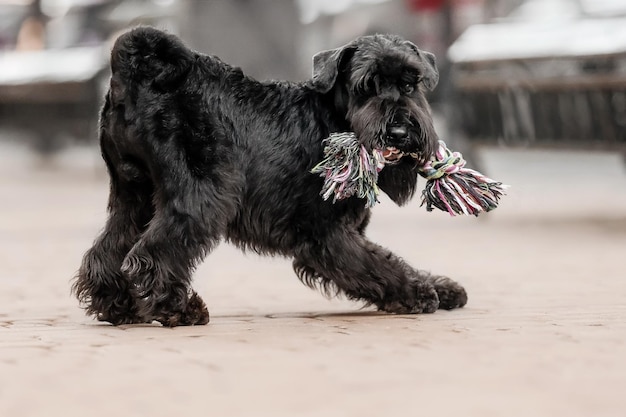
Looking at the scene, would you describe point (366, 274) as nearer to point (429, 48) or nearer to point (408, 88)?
point (408, 88)

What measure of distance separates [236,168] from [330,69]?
0.56 meters

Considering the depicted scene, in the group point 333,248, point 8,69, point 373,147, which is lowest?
point 333,248

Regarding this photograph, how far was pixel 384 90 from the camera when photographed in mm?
4453

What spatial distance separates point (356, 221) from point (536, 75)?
14.9 feet

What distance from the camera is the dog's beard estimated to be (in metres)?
4.34

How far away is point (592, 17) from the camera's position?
30.6 ft

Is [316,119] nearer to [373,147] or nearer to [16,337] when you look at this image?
[373,147]

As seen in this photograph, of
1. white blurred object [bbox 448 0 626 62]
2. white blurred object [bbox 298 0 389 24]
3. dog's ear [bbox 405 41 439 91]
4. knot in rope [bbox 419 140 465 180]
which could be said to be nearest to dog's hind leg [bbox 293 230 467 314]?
knot in rope [bbox 419 140 465 180]

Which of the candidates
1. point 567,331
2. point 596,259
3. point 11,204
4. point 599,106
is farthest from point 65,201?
point 567,331

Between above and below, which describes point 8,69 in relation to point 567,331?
above

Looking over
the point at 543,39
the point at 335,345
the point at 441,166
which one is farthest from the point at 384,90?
the point at 543,39

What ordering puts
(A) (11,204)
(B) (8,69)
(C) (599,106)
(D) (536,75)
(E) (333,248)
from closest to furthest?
(E) (333,248) → (C) (599,106) → (D) (536,75) → (A) (11,204) → (B) (8,69)

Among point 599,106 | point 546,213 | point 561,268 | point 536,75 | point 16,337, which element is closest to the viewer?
point 16,337

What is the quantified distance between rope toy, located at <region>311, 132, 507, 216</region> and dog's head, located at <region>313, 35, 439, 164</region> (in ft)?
0.21
